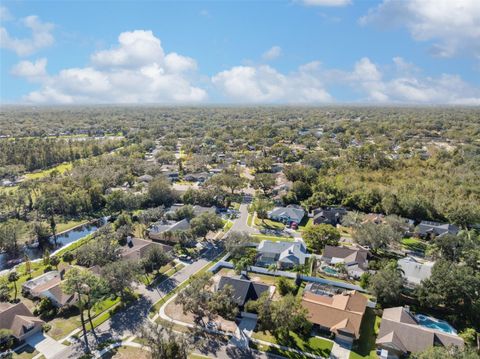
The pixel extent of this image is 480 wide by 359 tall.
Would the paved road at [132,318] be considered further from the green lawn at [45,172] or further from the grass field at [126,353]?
the green lawn at [45,172]

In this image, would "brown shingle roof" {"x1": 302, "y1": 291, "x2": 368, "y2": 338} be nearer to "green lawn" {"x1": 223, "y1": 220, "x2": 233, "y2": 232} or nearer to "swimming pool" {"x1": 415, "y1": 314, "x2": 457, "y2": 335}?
"swimming pool" {"x1": 415, "y1": 314, "x2": 457, "y2": 335}

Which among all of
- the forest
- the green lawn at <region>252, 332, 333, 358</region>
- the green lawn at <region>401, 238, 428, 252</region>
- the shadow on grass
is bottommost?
the green lawn at <region>252, 332, 333, 358</region>

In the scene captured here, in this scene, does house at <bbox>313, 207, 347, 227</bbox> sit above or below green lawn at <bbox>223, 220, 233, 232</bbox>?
above

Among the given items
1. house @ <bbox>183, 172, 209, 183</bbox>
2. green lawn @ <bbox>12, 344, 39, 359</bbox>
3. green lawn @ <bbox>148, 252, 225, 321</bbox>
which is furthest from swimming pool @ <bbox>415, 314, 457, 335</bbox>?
house @ <bbox>183, 172, 209, 183</bbox>

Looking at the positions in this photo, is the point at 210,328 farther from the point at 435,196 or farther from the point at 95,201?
the point at 435,196

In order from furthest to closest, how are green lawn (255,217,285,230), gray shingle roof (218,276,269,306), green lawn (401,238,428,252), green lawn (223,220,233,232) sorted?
green lawn (255,217,285,230) < green lawn (223,220,233,232) < green lawn (401,238,428,252) < gray shingle roof (218,276,269,306)

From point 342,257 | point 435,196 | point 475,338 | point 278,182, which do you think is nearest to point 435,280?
point 475,338
